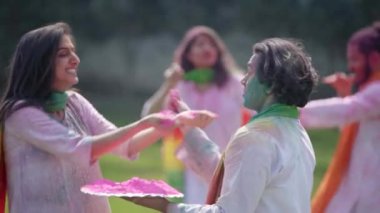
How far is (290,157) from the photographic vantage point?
148 inches

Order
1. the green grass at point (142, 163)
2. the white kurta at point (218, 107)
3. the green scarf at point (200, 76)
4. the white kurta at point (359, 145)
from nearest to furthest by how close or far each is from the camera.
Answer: the white kurta at point (359, 145), the white kurta at point (218, 107), the green scarf at point (200, 76), the green grass at point (142, 163)

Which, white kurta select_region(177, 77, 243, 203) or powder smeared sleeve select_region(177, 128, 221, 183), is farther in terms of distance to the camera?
white kurta select_region(177, 77, 243, 203)

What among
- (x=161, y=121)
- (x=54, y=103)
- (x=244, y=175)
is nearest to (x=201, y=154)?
(x=161, y=121)

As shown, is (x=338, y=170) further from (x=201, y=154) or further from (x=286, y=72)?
(x=286, y=72)

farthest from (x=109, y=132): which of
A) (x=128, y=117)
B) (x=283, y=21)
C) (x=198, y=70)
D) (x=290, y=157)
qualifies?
(x=283, y=21)

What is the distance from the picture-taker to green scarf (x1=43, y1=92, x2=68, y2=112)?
14.9 feet

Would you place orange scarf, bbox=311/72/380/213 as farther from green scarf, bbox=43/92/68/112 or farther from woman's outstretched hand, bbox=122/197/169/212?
woman's outstretched hand, bbox=122/197/169/212

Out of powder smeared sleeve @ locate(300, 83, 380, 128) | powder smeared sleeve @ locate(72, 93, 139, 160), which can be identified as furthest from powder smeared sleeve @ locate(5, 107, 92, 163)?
powder smeared sleeve @ locate(300, 83, 380, 128)

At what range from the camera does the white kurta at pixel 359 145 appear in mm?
5910

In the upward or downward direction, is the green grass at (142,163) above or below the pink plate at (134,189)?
below

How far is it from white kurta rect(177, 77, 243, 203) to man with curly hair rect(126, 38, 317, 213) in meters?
4.45

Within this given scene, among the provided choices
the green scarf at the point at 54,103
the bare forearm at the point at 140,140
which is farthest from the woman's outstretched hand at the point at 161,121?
the green scarf at the point at 54,103

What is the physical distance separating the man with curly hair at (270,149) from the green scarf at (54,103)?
81 centimetres

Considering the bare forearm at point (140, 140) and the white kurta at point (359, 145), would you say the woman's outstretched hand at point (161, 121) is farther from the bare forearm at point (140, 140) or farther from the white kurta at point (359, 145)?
the white kurta at point (359, 145)
